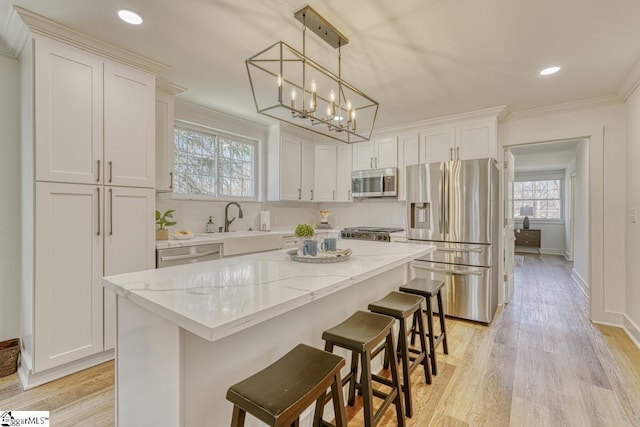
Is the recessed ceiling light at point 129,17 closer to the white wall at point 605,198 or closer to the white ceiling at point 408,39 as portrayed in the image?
the white ceiling at point 408,39

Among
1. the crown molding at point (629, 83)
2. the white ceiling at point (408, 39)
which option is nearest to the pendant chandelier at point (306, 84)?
the white ceiling at point (408, 39)

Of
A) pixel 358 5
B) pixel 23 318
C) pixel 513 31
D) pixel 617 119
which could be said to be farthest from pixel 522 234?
pixel 23 318

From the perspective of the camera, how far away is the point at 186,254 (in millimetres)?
2904

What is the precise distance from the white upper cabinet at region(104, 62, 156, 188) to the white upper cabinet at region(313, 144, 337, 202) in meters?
2.71

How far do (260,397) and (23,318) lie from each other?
2.48m

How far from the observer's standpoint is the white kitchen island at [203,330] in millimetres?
994

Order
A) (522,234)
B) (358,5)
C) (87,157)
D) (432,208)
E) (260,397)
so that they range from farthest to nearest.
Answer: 1. (522,234)
2. (432,208)
3. (87,157)
4. (358,5)
5. (260,397)

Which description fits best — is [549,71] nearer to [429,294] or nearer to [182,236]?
[429,294]

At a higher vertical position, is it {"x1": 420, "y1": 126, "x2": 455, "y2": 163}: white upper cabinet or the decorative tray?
{"x1": 420, "y1": 126, "x2": 455, "y2": 163}: white upper cabinet

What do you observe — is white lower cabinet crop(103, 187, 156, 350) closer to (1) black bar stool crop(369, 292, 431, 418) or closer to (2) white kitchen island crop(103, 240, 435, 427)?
(2) white kitchen island crop(103, 240, 435, 427)

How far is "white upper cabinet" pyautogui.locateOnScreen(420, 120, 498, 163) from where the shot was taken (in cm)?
364

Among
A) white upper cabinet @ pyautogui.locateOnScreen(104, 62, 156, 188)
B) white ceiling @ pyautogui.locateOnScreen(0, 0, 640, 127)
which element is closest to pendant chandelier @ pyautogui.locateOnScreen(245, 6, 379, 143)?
white ceiling @ pyautogui.locateOnScreen(0, 0, 640, 127)

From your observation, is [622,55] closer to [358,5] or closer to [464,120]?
[464,120]

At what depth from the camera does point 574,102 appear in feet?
11.1
